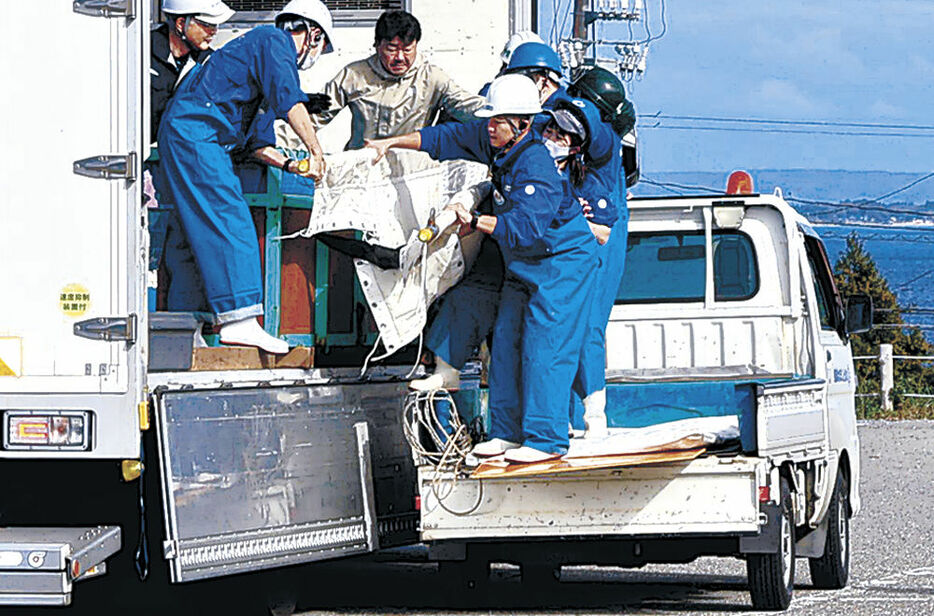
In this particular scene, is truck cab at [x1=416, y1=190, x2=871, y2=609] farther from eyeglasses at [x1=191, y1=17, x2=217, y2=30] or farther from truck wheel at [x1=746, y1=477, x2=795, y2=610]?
eyeglasses at [x1=191, y1=17, x2=217, y2=30]

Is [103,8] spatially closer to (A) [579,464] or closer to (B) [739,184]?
(A) [579,464]

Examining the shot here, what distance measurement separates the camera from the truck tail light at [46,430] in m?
7.25

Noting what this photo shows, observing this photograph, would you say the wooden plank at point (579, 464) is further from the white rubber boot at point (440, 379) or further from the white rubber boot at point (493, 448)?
the white rubber boot at point (440, 379)

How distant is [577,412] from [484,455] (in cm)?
83

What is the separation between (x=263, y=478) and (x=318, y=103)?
2233 millimetres

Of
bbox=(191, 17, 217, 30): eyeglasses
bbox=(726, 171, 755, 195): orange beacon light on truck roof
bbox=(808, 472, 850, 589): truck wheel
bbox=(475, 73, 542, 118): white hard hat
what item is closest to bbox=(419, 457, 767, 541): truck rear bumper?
bbox=(475, 73, 542, 118): white hard hat

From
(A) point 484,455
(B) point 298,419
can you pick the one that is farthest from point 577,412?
(B) point 298,419

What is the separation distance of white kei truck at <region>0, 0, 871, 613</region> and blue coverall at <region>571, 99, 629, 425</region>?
53 centimetres

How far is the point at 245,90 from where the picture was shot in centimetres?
853

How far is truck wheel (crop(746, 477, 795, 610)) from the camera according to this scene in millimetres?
9234

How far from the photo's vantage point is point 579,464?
8289 millimetres

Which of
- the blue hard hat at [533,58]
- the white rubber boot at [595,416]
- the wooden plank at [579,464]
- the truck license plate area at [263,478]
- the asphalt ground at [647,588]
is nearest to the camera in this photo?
the truck license plate area at [263,478]

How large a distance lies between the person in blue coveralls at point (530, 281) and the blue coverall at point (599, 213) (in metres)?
0.32

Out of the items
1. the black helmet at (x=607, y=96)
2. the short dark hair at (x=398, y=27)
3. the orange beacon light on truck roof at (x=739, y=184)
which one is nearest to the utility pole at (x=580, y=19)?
the orange beacon light on truck roof at (x=739, y=184)
